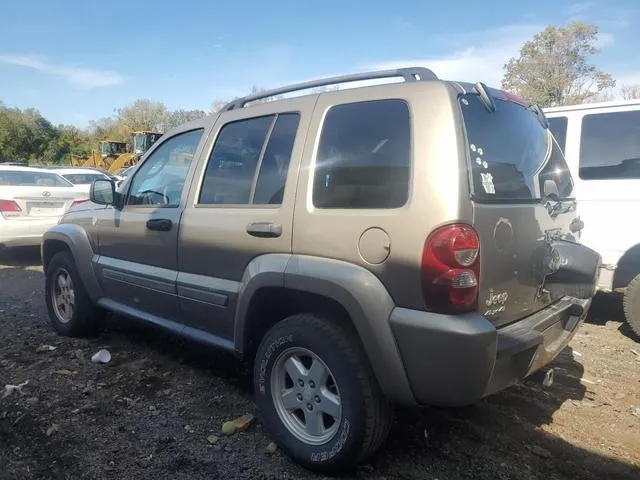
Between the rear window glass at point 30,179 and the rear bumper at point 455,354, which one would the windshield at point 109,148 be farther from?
the rear bumper at point 455,354

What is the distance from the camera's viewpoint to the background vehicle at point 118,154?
87.7 feet

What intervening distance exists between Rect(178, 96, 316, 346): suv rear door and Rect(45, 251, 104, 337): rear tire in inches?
62.2

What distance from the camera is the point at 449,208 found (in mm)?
2123

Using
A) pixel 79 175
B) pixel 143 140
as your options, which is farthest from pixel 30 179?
pixel 143 140

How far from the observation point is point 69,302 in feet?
14.9

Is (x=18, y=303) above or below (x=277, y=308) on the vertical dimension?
below

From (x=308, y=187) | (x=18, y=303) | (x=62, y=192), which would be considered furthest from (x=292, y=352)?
(x=62, y=192)

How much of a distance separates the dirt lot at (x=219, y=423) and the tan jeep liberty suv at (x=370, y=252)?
0.45 meters

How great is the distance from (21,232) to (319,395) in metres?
7.01

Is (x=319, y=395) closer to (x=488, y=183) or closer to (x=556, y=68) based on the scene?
(x=488, y=183)

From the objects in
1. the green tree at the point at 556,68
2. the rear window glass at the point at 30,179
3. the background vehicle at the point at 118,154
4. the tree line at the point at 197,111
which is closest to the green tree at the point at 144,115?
the tree line at the point at 197,111

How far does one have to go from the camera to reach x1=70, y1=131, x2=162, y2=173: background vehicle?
26.7m

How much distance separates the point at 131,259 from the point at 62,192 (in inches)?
216

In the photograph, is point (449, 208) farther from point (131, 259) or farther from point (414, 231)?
point (131, 259)
